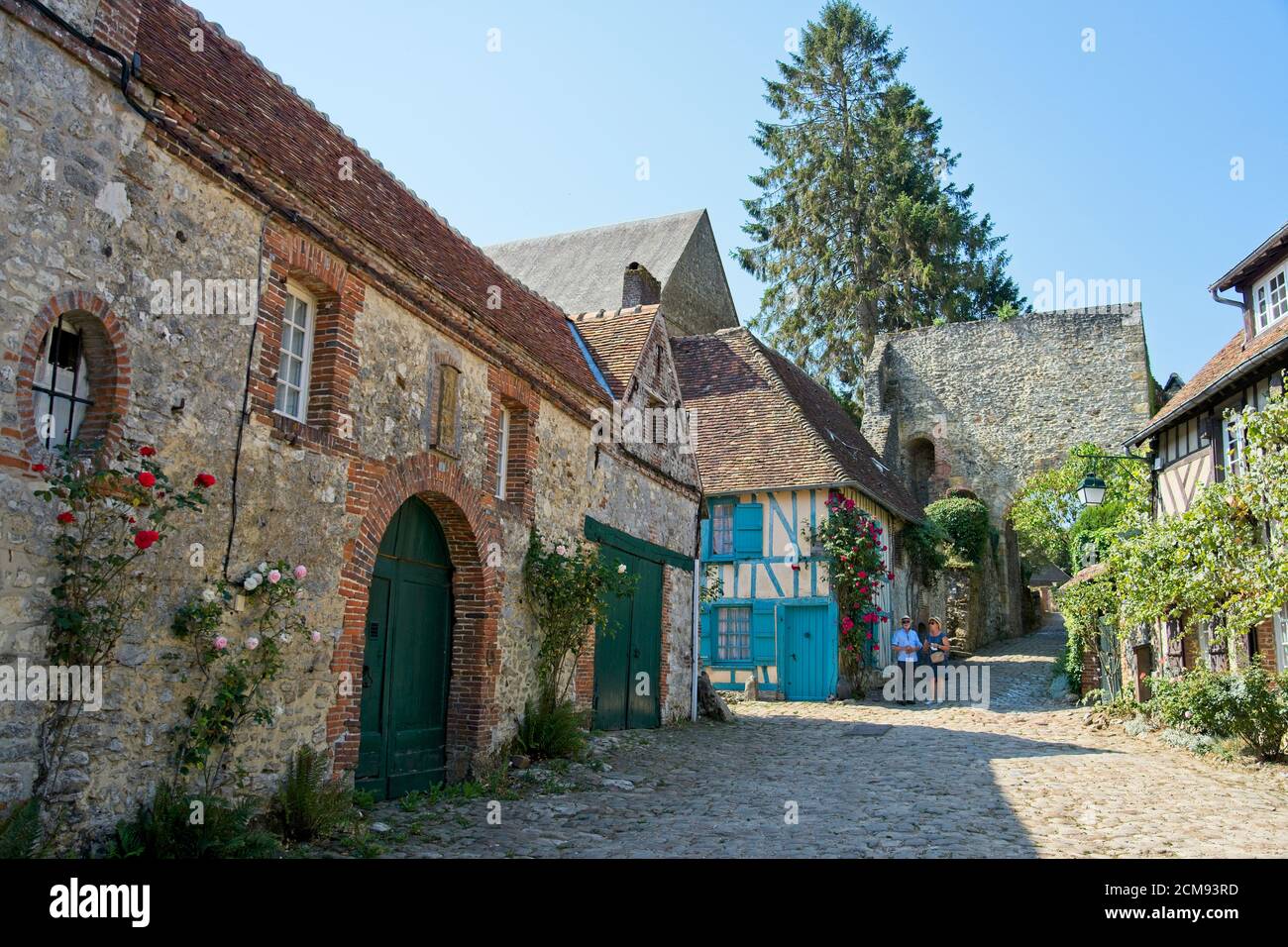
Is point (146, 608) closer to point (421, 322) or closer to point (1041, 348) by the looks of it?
point (421, 322)

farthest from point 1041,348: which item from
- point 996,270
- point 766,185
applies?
point 766,185

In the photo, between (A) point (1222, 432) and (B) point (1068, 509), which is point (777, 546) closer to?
(A) point (1222, 432)

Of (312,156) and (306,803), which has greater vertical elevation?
(312,156)

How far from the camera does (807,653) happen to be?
16875mm

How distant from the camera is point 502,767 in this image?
26.3 ft

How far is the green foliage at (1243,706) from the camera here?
31.3 feet

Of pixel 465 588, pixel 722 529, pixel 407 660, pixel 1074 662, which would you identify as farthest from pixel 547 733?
pixel 1074 662

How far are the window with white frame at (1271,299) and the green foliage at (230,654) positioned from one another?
1180 centimetres

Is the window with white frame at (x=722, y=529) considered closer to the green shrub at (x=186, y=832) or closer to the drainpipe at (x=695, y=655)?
the drainpipe at (x=695, y=655)

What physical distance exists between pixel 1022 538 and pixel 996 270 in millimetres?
8884

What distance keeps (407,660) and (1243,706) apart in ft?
26.8

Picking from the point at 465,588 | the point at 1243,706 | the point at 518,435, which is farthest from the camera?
the point at 1243,706

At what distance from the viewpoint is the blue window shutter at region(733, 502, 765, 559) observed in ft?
57.4

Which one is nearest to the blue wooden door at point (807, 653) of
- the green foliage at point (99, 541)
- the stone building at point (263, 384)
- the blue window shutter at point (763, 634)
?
the blue window shutter at point (763, 634)
